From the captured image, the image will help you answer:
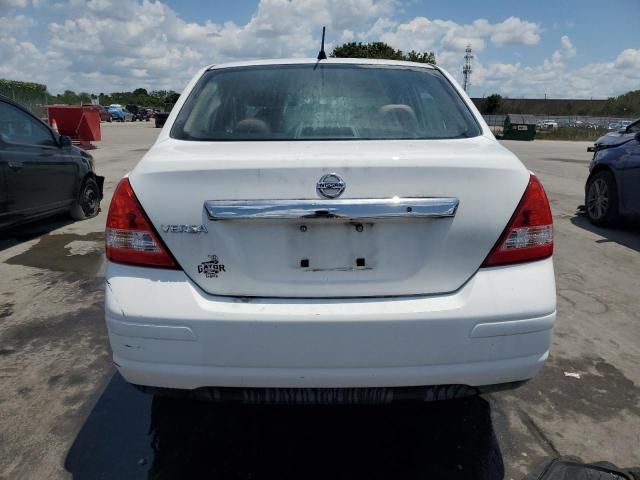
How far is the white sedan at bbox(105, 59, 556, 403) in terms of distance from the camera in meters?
1.96

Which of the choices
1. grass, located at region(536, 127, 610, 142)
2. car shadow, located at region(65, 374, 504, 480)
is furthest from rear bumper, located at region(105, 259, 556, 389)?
grass, located at region(536, 127, 610, 142)

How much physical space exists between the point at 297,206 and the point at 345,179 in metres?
0.20

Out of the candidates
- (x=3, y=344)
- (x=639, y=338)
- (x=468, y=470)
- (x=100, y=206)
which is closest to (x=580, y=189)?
(x=639, y=338)

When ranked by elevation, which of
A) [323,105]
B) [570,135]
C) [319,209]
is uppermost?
[323,105]

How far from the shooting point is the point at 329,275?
6.61ft

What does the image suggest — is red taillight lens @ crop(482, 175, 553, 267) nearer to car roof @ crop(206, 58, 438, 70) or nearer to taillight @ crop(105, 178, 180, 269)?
taillight @ crop(105, 178, 180, 269)

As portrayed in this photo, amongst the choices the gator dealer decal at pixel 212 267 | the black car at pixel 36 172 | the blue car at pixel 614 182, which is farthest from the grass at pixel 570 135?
the gator dealer decal at pixel 212 267

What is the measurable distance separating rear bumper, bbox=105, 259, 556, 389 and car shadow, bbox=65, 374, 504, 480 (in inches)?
23.1

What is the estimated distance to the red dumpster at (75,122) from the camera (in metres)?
18.8

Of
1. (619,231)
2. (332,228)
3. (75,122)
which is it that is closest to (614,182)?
(619,231)

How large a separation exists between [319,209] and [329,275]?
0.85 feet

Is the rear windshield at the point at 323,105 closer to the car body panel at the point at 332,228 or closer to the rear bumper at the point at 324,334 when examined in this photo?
the car body panel at the point at 332,228

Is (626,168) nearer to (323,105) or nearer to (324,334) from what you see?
(323,105)

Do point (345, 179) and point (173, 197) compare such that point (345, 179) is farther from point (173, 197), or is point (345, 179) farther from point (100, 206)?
point (100, 206)
